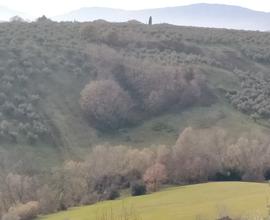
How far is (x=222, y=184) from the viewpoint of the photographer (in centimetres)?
3600

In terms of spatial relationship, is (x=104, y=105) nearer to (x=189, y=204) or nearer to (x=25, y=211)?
(x=25, y=211)

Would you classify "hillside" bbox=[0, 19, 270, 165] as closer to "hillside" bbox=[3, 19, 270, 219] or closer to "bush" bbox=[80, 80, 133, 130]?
"hillside" bbox=[3, 19, 270, 219]

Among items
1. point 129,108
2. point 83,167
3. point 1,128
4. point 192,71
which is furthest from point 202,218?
point 192,71

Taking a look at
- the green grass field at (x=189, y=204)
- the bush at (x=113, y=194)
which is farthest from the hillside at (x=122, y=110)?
the green grass field at (x=189, y=204)

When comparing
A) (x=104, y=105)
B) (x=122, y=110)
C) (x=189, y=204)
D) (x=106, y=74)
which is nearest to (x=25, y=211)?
(x=189, y=204)

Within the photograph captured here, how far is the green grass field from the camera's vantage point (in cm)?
2760

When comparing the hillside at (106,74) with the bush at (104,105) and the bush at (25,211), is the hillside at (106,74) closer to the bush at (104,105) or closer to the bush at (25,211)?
the bush at (104,105)

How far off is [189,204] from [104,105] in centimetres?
2536

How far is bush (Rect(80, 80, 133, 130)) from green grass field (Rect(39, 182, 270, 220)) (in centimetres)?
1898

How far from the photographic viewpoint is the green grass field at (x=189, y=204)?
27.6m

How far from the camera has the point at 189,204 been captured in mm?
31219

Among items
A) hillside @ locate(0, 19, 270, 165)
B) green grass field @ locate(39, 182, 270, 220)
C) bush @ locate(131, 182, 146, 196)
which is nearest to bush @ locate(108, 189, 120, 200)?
bush @ locate(131, 182, 146, 196)

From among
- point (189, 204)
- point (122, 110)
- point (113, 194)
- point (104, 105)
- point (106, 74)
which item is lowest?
point (113, 194)

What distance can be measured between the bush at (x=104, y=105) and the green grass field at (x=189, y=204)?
19.0m
